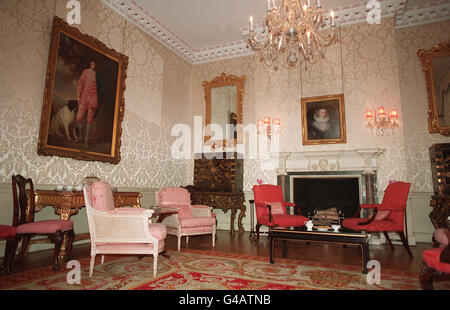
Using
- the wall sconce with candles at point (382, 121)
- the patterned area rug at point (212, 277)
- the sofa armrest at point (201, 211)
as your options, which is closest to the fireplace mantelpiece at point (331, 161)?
the wall sconce with candles at point (382, 121)

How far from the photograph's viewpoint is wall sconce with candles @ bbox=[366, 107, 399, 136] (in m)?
5.32

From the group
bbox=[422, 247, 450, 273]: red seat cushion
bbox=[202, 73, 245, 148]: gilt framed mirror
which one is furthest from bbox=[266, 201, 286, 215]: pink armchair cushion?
bbox=[422, 247, 450, 273]: red seat cushion

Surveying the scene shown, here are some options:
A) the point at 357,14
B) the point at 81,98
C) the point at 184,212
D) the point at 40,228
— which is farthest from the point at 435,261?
the point at 357,14

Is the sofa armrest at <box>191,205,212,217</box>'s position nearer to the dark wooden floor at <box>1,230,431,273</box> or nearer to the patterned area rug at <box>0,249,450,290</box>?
the dark wooden floor at <box>1,230,431,273</box>

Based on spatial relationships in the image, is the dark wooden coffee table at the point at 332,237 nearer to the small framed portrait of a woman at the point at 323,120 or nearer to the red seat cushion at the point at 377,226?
the red seat cushion at the point at 377,226

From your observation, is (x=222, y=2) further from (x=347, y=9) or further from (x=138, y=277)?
(x=138, y=277)

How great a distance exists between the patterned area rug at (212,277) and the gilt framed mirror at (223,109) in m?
3.91

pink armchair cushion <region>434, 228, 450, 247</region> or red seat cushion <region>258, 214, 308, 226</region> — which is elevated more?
pink armchair cushion <region>434, 228, 450, 247</region>

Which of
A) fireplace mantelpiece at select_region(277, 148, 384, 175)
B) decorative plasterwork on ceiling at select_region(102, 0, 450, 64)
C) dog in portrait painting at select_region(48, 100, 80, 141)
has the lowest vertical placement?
fireplace mantelpiece at select_region(277, 148, 384, 175)

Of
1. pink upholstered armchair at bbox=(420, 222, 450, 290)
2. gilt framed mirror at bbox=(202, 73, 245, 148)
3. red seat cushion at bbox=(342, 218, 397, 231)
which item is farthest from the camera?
gilt framed mirror at bbox=(202, 73, 245, 148)

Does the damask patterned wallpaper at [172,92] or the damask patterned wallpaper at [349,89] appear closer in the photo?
the damask patterned wallpaper at [172,92]

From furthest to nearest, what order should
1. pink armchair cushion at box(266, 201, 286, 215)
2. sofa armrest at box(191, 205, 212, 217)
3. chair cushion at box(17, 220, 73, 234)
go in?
pink armchair cushion at box(266, 201, 286, 215) → sofa armrest at box(191, 205, 212, 217) → chair cushion at box(17, 220, 73, 234)

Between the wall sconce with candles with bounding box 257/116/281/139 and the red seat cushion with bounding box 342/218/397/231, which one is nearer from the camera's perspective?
the red seat cushion with bounding box 342/218/397/231

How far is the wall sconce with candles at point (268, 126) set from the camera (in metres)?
6.29
